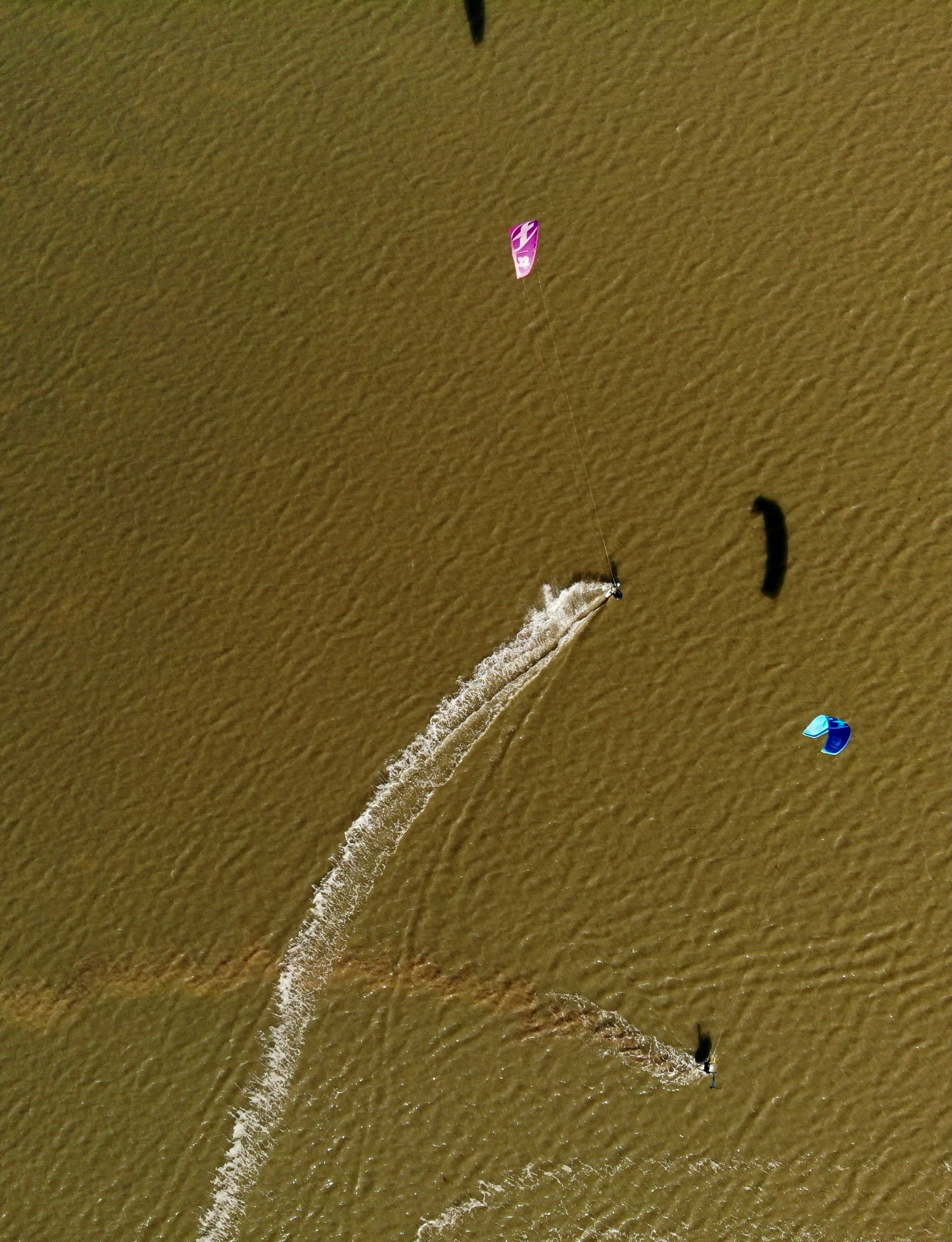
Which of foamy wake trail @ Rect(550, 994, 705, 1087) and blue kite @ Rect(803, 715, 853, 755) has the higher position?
blue kite @ Rect(803, 715, 853, 755)

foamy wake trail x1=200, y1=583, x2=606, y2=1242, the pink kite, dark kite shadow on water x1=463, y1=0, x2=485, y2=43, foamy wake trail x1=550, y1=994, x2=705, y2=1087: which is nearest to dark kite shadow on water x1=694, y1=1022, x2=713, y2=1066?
foamy wake trail x1=550, y1=994, x2=705, y2=1087

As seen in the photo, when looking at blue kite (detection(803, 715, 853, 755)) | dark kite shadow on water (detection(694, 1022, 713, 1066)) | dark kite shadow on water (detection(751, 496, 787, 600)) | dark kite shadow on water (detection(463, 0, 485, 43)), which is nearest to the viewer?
blue kite (detection(803, 715, 853, 755))

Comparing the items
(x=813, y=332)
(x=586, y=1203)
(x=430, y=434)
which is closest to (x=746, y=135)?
Result: (x=813, y=332)

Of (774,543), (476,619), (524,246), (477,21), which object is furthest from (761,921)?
(477,21)

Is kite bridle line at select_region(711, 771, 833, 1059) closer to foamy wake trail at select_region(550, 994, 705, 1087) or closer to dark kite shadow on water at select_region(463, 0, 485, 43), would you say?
foamy wake trail at select_region(550, 994, 705, 1087)

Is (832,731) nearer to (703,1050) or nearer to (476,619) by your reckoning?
(703,1050)

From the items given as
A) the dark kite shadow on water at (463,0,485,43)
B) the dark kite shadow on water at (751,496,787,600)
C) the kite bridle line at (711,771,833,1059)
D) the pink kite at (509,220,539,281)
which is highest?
the dark kite shadow on water at (463,0,485,43)

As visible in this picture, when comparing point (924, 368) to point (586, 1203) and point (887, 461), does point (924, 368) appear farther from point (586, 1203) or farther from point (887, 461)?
point (586, 1203)

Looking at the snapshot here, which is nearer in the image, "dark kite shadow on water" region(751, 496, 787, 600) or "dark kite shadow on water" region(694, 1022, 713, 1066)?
"dark kite shadow on water" region(694, 1022, 713, 1066)
